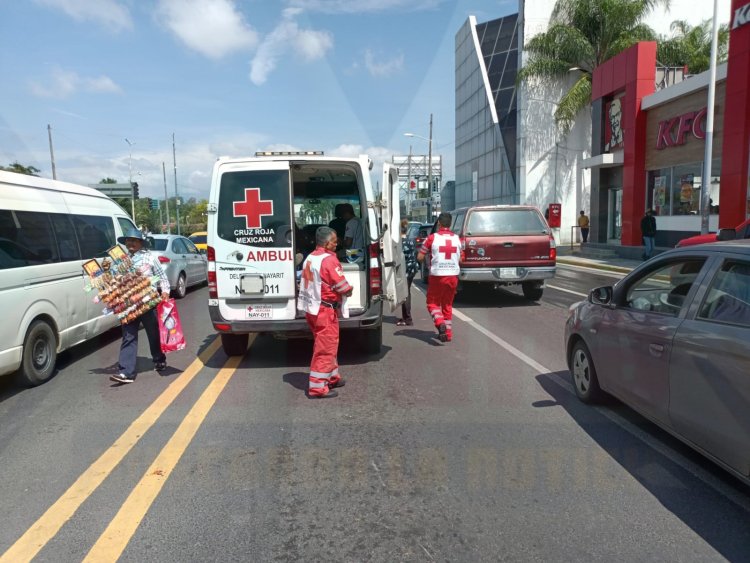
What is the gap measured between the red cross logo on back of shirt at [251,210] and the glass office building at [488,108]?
3029 centimetres

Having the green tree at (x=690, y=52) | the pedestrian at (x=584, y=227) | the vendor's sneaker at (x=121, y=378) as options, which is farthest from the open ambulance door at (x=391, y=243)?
the green tree at (x=690, y=52)

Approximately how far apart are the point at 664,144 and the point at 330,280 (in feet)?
64.4

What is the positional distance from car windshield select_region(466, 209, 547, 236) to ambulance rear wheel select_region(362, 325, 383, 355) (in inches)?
178

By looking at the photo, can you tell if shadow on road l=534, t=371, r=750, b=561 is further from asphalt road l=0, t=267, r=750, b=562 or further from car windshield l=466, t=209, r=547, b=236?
car windshield l=466, t=209, r=547, b=236

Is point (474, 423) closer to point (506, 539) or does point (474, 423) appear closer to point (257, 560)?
point (506, 539)

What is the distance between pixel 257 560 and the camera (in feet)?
9.77

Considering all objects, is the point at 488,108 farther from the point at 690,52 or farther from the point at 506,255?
the point at 506,255

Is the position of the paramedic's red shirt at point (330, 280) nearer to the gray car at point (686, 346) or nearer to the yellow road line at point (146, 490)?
the yellow road line at point (146, 490)

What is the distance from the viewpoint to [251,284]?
21.3 feet

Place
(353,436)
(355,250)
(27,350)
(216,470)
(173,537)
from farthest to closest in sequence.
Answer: (355,250)
(27,350)
(353,436)
(216,470)
(173,537)

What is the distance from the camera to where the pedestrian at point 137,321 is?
625cm

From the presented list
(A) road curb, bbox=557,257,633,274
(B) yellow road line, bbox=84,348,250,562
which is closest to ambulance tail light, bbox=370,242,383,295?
(B) yellow road line, bbox=84,348,250,562

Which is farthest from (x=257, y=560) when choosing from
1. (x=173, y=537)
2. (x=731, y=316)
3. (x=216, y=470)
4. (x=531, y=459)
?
(x=731, y=316)

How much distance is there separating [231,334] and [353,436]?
3078mm
